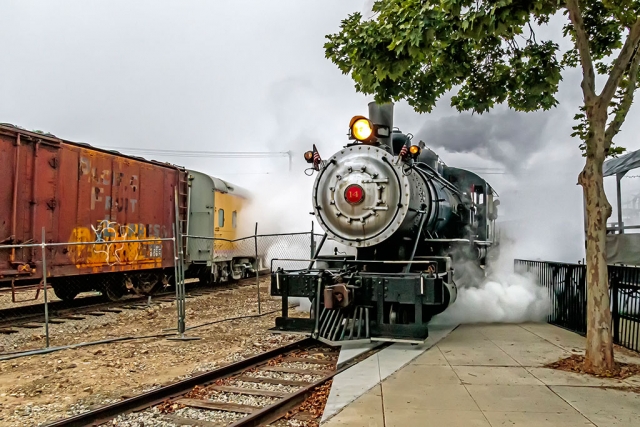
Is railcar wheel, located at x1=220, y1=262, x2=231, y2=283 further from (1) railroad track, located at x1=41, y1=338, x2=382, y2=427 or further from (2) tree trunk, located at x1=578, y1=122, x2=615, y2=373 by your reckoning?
(2) tree trunk, located at x1=578, y1=122, x2=615, y2=373

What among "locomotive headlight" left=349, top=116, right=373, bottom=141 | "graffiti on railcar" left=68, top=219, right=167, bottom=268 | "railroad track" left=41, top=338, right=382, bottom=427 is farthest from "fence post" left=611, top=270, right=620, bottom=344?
"graffiti on railcar" left=68, top=219, right=167, bottom=268

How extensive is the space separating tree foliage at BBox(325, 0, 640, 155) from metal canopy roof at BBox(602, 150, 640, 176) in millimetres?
1683

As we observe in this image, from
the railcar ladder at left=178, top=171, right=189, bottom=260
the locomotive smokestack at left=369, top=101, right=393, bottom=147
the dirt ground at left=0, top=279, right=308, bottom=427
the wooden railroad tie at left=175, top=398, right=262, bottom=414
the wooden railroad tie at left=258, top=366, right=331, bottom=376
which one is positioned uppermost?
the locomotive smokestack at left=369, top=101, right=393, bottom=147

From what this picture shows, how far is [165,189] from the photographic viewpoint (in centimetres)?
1341

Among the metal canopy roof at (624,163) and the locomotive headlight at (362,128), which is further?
the metal canopy roof at (624,163)

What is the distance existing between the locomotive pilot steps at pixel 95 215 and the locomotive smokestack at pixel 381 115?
3.61 m

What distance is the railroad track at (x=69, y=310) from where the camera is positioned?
862 cm

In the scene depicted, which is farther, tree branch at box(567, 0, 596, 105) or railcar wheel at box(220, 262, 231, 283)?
railcar wheel at box(220, 262, 231, 283)

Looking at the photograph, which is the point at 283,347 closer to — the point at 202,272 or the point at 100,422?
the point at 100,422

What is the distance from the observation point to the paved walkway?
3730mm

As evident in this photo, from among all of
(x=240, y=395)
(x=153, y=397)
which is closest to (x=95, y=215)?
(x=153, y=397)

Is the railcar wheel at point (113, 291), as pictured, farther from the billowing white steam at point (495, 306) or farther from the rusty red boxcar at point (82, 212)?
the billowing white steam at point (495, 306)

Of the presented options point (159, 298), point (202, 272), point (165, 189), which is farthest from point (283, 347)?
point (202, 272)

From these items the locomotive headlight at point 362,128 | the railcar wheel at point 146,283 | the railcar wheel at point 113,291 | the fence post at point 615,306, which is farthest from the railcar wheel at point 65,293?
the fence post at point 615,306
